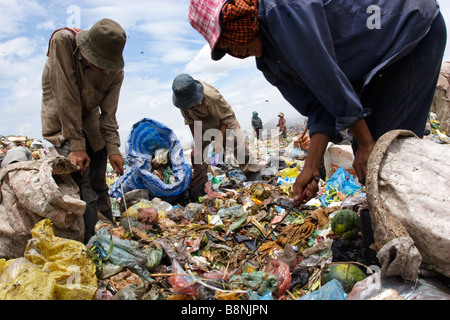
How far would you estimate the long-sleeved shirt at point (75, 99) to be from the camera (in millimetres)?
2549

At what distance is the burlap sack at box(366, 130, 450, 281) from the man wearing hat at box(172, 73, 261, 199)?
328 centimetres

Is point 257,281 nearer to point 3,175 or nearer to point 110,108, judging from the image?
point 3,175

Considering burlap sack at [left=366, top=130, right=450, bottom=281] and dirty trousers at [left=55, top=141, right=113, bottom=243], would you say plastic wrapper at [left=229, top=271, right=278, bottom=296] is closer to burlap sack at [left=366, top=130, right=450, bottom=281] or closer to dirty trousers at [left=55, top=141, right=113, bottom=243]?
burlap sack at [left=366, top=130, right=450, bottom=281]

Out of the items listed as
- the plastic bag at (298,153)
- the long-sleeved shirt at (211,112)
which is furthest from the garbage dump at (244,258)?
the plastic bag at (298,153)

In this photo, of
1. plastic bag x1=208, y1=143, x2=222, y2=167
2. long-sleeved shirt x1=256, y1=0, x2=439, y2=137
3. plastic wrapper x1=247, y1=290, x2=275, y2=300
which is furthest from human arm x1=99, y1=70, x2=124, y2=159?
plastic bag x1=208, y1=143, x2=222, y2=167

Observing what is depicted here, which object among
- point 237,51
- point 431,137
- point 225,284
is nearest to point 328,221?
point 225,284

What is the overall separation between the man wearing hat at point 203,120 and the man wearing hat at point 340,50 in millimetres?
2745

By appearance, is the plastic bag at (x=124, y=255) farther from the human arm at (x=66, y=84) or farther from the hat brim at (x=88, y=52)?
the hat brim at (x=88, y=52)

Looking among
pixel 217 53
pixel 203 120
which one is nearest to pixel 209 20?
pixel 217 53

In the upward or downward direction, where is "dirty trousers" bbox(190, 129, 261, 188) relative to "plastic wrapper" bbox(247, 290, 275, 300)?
downward

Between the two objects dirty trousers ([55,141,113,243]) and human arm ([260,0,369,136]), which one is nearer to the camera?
human arm ([260,0,369,136])

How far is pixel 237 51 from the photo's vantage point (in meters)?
1.64

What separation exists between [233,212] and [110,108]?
1.81 metres

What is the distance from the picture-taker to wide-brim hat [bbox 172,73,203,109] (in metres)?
4.33
